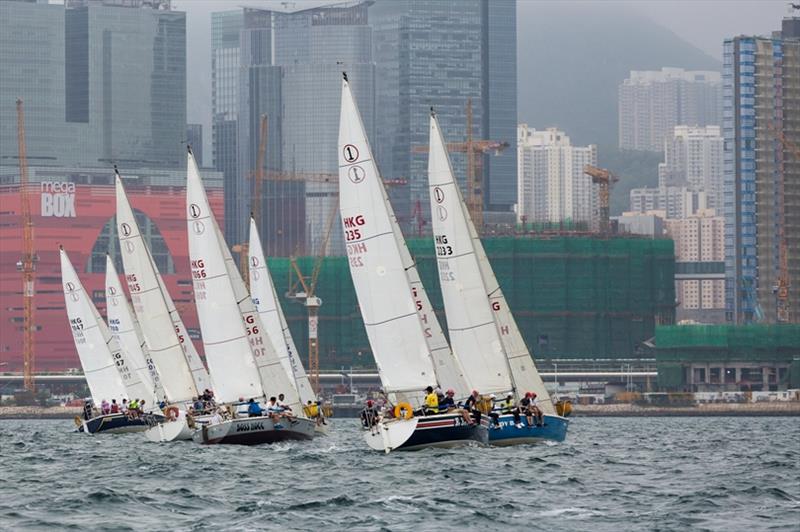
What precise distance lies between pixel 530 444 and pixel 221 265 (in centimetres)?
1669

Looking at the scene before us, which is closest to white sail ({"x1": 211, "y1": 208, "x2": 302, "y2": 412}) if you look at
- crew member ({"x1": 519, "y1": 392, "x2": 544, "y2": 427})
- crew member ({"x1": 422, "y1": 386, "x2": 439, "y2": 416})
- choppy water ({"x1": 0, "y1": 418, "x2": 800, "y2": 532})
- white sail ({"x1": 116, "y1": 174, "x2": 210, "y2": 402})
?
choppy water ({"x1": 0, "y1": 418, "x2": 800, "y2": 532})

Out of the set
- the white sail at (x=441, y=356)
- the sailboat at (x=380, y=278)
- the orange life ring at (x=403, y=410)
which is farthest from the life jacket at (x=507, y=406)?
the orange life ring at (x=403, y=410)

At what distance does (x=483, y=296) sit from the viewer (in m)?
71.9

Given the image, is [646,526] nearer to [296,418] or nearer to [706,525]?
[706,525]

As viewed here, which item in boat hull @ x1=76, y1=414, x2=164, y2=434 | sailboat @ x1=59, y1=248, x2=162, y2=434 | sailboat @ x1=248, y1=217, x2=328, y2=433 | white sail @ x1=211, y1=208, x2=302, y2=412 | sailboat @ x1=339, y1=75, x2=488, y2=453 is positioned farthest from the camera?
sailboat @ x1=59, y1=248, x2=162, y2=434

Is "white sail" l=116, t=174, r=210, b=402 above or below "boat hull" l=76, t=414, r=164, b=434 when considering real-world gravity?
above

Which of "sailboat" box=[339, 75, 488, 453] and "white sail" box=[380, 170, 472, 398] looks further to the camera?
"white sail" box=[380, 170, 472, 398]

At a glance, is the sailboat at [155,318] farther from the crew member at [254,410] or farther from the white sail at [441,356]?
the white sail at [441,356]

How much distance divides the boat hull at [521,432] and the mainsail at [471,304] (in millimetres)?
1567

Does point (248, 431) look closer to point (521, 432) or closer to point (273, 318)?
point (521, 432)

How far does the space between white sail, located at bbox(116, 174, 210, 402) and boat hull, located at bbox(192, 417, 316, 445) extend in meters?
13.1

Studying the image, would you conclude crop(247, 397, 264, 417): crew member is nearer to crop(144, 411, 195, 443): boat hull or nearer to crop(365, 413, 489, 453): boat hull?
crop(144, 411, 195, 443): boat hull

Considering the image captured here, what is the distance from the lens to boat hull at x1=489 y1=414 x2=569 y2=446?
227 ft

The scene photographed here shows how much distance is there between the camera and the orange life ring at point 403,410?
64812 mm
